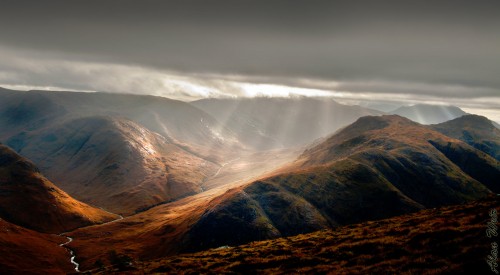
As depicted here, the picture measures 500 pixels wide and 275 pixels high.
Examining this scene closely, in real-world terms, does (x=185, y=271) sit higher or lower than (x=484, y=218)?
lower

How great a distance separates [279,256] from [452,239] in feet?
98.5

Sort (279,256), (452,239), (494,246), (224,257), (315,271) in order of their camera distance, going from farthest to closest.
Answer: (224,257), (279,256), (315,271), (452,239), (494,246)

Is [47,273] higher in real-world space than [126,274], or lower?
lower

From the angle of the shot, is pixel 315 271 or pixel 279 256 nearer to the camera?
pixel 315 271

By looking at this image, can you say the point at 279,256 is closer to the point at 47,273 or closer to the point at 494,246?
the point at 494,246

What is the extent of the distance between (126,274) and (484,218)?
236 feet

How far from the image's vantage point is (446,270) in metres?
33.9

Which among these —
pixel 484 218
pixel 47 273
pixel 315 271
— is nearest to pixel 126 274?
pixel 315 271

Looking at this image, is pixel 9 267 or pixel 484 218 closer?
pixel 484 218

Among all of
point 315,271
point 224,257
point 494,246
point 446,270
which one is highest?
point 494,246

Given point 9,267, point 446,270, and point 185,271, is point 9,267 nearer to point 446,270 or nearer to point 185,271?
point 185,271

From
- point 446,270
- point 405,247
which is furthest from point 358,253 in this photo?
point 446,270

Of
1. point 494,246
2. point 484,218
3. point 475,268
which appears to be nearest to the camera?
point 475,268

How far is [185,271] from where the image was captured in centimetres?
6712
